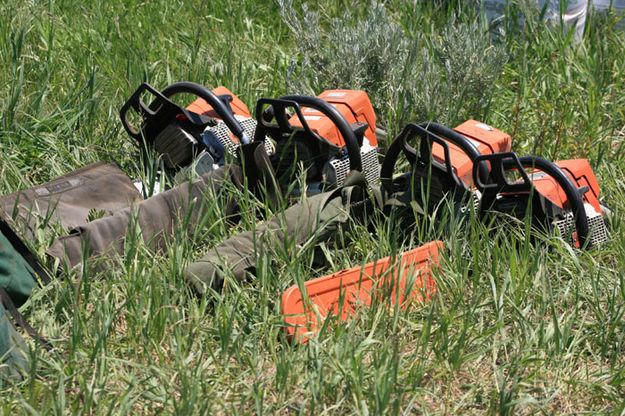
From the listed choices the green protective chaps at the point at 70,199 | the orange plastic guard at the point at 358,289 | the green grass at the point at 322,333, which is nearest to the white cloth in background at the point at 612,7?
the green grass at the point at 322,333

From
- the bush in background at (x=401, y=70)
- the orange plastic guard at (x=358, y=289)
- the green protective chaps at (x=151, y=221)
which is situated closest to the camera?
the orange plastic guard at (x=358, y=289)

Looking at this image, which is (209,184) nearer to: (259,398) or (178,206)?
(178,206)

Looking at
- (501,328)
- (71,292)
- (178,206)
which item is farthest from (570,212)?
(71,292)

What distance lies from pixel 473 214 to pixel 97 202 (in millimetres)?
1495

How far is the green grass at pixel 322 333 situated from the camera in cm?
299

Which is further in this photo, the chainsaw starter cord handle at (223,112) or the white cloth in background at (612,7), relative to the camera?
the white cloth in background at (612,7)

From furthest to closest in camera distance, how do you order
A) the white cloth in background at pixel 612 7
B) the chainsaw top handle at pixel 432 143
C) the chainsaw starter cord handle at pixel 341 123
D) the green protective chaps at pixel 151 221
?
the white cloth in background at pixel 612 7, the chainsaw starter cord handle at pixel 341 123, the chainsaw top handle at pixel 432 143, the green protective chaps at pixel 151 221

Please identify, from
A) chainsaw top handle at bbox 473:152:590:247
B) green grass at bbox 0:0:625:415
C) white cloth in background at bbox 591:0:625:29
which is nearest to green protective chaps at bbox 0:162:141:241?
green grass at bbox 0:0:625:415

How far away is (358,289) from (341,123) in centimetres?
75

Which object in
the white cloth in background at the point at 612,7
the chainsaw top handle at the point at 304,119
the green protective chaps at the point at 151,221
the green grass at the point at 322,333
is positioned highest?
the chainsaw top handle at the point at 304,119

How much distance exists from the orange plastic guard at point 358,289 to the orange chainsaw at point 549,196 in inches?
11.8

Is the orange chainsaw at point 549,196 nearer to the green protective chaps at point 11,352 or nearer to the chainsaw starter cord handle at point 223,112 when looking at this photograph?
the chainsaw starter cord handle at point 223,112

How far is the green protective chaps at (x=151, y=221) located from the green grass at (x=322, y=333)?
0.08m

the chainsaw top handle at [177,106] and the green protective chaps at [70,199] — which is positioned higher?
the chainsaw top handle at [177,106]
